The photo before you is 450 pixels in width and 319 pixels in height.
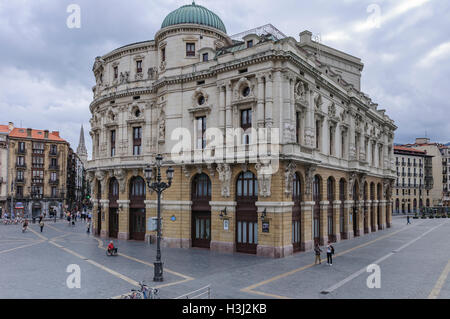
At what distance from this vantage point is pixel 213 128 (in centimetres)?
3108

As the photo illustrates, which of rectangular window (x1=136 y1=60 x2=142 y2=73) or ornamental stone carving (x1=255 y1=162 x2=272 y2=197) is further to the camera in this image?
rectangular window (x1=136 y1=60 x2=142 y2=73)

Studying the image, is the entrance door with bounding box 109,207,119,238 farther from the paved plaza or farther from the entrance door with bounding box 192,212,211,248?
the entrance door with bounding box 192,212,211,248

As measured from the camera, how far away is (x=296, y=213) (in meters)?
29.8

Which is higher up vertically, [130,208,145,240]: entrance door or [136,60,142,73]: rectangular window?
[136,60,142,73]: rectangular window

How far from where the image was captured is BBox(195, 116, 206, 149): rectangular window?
31984 millimetres

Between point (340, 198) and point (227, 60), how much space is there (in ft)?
65.2

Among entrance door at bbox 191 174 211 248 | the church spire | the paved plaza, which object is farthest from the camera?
the church spire

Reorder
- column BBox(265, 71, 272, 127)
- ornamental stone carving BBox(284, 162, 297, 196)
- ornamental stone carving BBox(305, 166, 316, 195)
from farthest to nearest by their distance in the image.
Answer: ornamental stone carving BBox(305, 166, 316, 195) → column BBox(265, 71, 272, 127) → ornamental stone carving BBox(284, 162, 297, 196)

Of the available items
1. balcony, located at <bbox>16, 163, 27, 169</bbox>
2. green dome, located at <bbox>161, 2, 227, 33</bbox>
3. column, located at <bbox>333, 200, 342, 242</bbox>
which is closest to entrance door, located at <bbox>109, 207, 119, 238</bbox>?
green dome, located at <bbox>161, 2, 227, 33</bbox>

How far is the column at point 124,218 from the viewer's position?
3719 cm

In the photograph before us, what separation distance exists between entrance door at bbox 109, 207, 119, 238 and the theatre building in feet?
0.37

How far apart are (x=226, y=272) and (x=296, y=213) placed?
10.1 meters
